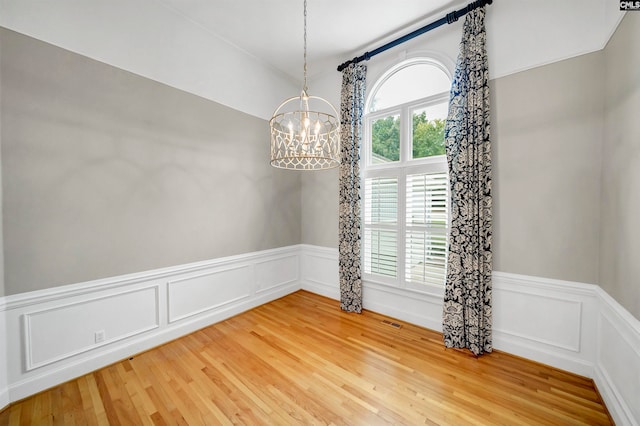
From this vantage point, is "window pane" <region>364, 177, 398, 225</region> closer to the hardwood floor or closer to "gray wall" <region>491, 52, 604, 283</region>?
"gray wall" <region>491, 52, 604, 283</region>

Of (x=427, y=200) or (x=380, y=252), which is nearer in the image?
(x=427, y=200)

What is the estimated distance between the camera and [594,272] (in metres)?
1.98

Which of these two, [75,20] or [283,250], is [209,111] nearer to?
[75,20]

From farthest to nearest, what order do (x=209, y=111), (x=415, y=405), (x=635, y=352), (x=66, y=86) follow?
(x=209, y=111) → (x=66, y=86) → (x=415, y=405) → (x=635, y=352)

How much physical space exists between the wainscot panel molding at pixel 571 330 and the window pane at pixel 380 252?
528 mm

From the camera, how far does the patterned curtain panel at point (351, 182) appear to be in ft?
10.7

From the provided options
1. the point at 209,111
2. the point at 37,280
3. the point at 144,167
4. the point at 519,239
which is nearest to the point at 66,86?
the point at 144,167

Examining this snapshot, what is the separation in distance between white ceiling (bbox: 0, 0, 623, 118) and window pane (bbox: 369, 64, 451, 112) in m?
0.22

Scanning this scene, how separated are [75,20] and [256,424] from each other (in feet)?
11.3

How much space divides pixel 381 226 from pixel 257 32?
2874 millimetres

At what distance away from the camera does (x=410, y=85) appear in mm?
3016

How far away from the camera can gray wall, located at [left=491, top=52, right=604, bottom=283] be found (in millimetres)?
1979

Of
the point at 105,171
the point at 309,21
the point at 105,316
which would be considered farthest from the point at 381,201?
the point at 105,316

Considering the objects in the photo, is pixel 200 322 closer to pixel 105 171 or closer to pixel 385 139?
pixel 105 171
